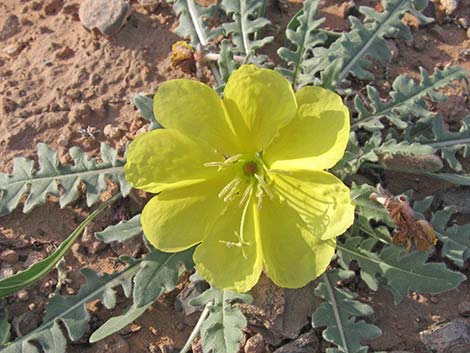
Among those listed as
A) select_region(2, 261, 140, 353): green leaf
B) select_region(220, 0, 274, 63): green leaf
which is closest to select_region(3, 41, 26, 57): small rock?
select_region(220, 0, 274, 63): green leaf

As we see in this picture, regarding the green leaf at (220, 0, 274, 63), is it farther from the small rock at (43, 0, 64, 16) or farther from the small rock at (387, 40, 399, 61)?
the small rock at (43, 0, 64, 16)

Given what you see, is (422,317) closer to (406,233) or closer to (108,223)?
(406,233)

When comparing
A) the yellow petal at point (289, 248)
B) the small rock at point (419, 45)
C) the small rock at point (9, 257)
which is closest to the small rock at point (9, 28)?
the small rock at point (9, 257)

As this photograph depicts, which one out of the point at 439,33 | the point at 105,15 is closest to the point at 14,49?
the point at 105,15

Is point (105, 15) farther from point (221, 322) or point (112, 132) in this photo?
point (221, 322)

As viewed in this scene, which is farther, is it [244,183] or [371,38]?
[371,38]

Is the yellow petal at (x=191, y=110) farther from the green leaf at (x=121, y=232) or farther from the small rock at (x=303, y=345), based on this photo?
the small rock at (x=303, y=345)
